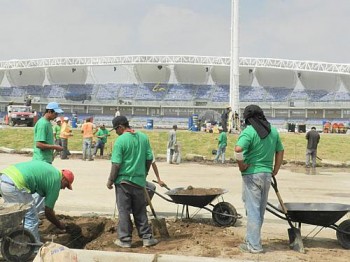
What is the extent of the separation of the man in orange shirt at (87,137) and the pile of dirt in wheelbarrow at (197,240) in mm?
11187

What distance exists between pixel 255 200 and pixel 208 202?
5.03 ft

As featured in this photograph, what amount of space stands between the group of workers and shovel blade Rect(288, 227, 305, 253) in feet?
1.82

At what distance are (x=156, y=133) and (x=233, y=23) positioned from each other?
1613 cm

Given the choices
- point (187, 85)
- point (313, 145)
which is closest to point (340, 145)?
point (313, 145)

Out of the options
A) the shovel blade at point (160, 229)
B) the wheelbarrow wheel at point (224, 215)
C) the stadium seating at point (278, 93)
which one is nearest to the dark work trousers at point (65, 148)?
the wheelbarrow wheel at point (224, 215)

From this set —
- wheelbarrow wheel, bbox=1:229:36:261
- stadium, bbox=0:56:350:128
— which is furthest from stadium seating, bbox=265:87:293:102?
wheelbarrow wheel, bbox=1:229:36:261

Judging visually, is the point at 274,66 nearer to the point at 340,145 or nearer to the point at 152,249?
the point at 340,145

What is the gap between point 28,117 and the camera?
3972 cm

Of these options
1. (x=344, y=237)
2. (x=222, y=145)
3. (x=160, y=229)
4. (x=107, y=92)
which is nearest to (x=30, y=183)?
(x=160, y=229)

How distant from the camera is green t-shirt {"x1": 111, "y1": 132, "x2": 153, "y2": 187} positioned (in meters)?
6.06

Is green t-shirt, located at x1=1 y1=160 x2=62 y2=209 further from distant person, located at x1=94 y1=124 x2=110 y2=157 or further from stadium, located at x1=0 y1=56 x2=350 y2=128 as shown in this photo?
stadium, located at x1=0 y1=56 x2=350 y2=128

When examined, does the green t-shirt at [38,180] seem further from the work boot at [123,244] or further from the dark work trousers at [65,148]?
the dark work trousers at [65,148]

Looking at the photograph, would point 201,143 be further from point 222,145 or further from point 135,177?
point 135,177

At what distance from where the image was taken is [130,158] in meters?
6.12
